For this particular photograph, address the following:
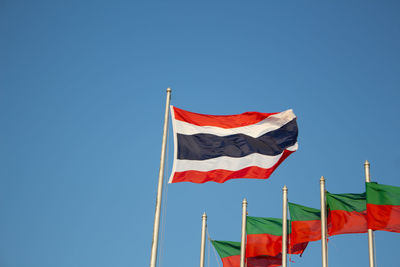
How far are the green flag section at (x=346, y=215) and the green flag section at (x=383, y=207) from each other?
1699 millimetres

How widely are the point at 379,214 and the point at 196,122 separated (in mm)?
10112

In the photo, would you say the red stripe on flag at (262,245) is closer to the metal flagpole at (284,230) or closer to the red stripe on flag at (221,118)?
the metal flagpole at (284,230)

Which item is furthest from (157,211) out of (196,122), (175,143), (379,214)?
(379,214)

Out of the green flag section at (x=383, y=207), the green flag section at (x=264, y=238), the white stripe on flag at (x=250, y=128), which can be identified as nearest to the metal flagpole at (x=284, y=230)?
the green flag section at (x=264, y=238)

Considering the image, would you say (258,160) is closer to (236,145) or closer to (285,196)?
(236,145)

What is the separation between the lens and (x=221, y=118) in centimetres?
2266

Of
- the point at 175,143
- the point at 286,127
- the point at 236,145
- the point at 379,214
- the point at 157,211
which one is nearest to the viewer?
the point at 157,211

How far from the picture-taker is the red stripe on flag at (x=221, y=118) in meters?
21.5

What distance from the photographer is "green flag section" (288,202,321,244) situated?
30141mm

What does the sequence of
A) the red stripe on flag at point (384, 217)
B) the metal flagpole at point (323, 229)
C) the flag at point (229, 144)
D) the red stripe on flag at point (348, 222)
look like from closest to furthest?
the flag at point (229, 144)
the red stripe on flag at point (384, 217)
the metal flagpole at point (323, 229)
the red stripe on flag at point (348, 222)

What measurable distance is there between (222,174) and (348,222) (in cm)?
951

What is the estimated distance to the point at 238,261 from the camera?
3259cm

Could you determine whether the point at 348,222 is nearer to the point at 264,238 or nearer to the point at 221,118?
the point at 264,238

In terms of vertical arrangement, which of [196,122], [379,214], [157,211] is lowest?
[157,211]
